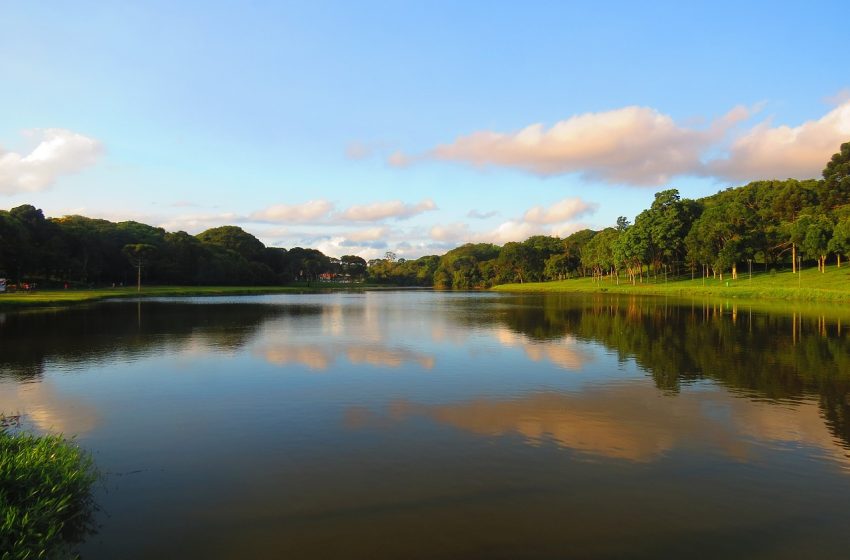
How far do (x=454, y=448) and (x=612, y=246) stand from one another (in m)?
94.3

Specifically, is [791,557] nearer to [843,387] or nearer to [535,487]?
[535,487]

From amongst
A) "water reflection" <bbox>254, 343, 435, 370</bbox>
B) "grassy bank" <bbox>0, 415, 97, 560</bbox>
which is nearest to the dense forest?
"water reflection" <bbox>254, 343, 435, 370</bbox>

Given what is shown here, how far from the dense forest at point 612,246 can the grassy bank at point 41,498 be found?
7644cm

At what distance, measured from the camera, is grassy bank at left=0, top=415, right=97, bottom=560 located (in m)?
6.42

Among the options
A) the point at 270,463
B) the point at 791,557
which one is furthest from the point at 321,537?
the point at 791,557

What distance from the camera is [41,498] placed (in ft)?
24.5

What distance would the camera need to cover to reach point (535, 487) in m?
8.84

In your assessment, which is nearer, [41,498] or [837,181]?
[41,498]

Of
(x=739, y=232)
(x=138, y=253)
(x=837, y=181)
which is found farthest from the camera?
(x=138, y=253)

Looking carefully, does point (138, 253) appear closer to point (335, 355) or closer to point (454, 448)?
point (335, 355)

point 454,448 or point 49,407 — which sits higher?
point 49,407

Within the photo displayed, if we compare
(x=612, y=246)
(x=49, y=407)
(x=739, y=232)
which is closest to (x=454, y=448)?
(x=49, y=407)

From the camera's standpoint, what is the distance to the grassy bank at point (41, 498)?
6418mm

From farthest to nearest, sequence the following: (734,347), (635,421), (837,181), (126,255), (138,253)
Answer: (138,253) → (126,255) → (837,181) → (734,347) → (635,421)
